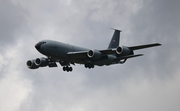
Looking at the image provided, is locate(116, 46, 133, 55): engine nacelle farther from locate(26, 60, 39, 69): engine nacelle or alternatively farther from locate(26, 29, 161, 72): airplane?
locate(26, 60, 39, 69): engine nacelle

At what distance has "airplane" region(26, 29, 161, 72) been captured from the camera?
67500mm

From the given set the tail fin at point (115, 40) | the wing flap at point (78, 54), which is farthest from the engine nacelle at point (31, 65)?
the tail fin at point (115, 40)

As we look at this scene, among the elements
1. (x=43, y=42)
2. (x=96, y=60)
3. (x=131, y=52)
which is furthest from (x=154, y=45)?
(x=43, y=42)

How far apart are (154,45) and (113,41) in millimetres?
19773

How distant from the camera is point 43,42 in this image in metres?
67.9

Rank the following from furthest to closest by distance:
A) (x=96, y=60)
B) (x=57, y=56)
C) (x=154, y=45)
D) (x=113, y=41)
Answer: (x=113, y=41)
(x=96, y=60)
(x=57, y=56)
(x=154, y=45)

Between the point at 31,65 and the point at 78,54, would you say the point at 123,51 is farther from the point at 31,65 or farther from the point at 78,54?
the point at 31,65

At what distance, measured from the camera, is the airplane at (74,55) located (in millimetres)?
67500

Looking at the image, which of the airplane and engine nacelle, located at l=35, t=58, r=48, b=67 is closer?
the airplane

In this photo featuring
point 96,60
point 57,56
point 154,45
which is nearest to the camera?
point 154,45

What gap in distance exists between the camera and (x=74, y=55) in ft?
228

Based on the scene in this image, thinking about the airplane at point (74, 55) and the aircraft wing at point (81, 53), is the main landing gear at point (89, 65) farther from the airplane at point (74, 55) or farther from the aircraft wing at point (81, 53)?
the aircraft wing at point (81, 53)

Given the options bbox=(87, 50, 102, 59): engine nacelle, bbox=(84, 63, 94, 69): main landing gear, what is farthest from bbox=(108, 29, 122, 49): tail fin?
bbox=(87, 50, 102, 59): engine nacelle

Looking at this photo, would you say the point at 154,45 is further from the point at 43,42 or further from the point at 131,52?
the point at 43,42
